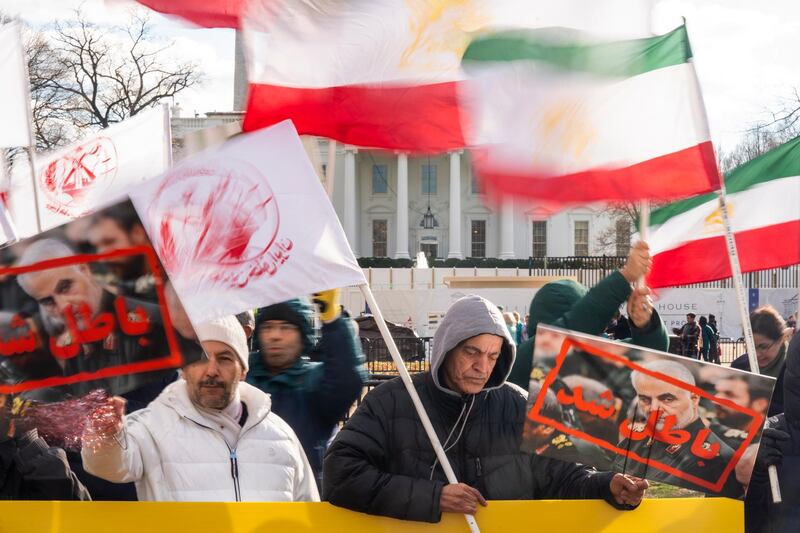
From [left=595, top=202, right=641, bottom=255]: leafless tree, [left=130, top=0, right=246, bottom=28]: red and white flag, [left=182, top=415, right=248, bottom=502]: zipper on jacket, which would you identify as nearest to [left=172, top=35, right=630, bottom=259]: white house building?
[left=595, top=202, right=641, bottom=255]: leafless tree

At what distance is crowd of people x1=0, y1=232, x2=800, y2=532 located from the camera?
9.60 feet

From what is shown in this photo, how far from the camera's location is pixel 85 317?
294cm

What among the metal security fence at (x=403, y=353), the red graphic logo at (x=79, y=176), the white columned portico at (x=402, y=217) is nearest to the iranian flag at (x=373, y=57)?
the red graphic logo at (x=79, y=176)

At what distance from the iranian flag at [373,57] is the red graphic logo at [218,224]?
0.58m

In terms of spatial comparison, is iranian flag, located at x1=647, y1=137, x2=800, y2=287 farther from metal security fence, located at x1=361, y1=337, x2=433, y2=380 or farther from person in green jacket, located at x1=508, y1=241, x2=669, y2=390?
metal security fence, located at x1=361, y1=337, x2=433, y2=380

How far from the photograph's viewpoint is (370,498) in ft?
9.55

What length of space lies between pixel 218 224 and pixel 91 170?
4307 millimetres

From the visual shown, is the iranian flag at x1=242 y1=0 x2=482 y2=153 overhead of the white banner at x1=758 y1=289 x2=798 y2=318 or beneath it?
overhead

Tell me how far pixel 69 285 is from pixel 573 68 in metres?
2.08

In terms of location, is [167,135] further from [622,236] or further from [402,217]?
[402,217]

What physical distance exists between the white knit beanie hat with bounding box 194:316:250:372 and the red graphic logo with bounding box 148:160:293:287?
0.18 metres

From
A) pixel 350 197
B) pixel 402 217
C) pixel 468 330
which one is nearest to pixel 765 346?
pixel 468 330

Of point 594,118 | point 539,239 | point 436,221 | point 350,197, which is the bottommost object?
point 594,118

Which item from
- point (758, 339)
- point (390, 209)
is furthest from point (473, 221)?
point (758, 339)
